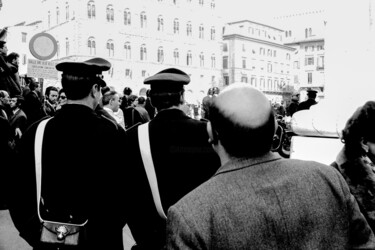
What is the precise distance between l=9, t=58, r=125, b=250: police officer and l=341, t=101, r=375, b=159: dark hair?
1.26 meters

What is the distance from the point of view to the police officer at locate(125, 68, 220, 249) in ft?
9.25

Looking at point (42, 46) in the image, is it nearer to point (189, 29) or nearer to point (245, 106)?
point (245, 106)

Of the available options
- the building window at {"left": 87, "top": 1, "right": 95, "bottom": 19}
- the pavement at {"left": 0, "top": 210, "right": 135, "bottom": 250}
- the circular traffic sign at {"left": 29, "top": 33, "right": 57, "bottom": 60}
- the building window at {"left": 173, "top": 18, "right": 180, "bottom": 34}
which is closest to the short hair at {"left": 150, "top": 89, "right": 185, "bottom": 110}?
the pavement at {"left": 0, "top": 210, "right": 135, "bottom": 250}

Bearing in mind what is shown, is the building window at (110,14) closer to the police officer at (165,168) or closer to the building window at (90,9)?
the building window at (90,9)

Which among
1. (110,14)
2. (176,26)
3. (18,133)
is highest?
(110,14)

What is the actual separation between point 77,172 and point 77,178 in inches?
1.3

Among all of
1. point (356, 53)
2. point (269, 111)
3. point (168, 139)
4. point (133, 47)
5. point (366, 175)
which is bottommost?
point (366, 175)

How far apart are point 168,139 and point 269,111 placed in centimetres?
130

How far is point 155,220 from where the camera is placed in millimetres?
2824

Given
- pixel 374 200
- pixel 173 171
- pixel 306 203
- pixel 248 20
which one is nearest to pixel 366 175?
pixel 374 200

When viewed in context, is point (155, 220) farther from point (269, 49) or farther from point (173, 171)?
point (269, 49)

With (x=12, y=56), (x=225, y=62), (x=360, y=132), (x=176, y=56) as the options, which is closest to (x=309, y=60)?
(x=225, y=62)

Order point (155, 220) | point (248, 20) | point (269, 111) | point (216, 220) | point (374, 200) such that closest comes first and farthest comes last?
point (216, 220)
point (269, 111)
point (374, 200)
point (155, 220)
point (248, 20)

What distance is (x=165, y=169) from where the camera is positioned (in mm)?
2824
